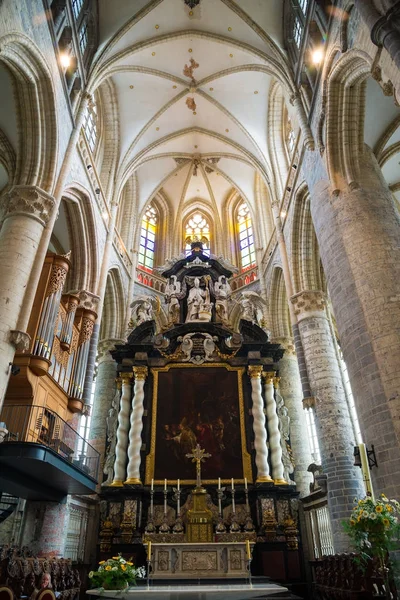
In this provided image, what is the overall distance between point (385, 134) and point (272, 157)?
317 inches

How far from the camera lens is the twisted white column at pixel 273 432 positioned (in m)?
13.8

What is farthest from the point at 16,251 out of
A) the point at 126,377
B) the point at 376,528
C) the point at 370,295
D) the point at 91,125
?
the point at 91,125

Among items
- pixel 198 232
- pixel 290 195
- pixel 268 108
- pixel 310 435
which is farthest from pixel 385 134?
pixel 198 232

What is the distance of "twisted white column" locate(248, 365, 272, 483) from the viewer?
13.7 m

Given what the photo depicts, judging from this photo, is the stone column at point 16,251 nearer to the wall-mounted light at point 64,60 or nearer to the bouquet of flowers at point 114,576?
the bouquet of flowers at point 114,576

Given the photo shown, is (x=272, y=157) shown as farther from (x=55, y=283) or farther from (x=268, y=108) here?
(x=55, y=283)

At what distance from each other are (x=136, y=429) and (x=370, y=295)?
8668 millimetres

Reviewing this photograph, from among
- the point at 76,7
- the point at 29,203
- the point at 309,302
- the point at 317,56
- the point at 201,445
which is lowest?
the point at 201,445

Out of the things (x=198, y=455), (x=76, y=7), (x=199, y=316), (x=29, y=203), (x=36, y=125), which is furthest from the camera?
(x=199, y=316)

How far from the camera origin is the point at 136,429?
47.5 ft

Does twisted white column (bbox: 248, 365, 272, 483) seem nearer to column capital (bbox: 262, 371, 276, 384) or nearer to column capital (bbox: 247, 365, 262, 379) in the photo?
column capital (bbox: 247, 365, 262, 379)

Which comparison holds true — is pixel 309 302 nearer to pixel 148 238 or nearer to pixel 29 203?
pixel 29 203

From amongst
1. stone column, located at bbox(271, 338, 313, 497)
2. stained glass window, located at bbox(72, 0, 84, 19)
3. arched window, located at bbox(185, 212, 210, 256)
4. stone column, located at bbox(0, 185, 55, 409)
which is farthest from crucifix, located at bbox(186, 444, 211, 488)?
stained glass window, located at bbox(72, 0, 84, 19)

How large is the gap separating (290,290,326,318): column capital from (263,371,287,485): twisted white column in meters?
2.42
